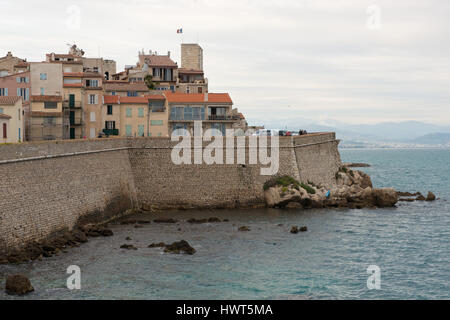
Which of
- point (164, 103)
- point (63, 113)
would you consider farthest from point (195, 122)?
point (63, 113)

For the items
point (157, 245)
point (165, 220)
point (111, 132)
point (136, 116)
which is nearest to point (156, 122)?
point (136, 116)

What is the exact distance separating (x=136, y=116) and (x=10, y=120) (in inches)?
791

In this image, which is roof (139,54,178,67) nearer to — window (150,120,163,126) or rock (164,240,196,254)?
window (150,120,163,126)

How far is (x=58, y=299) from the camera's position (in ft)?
90.0

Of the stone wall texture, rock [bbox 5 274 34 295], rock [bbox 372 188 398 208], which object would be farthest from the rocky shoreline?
rock [bbox 5 274 34 295]

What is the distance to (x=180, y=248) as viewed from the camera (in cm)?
3738

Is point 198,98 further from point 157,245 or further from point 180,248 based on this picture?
point 180,248

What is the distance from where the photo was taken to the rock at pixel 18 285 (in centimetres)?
2769

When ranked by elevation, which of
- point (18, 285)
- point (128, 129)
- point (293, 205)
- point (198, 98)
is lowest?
point (18, 285)

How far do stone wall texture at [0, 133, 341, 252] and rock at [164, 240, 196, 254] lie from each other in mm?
7927

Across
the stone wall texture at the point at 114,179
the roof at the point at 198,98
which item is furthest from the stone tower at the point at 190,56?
the stone wall texture at the point at 114,179

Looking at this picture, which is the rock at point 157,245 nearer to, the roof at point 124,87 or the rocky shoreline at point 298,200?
the rocky shoreline at point 298,200

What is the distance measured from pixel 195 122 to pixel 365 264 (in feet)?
→ 114
